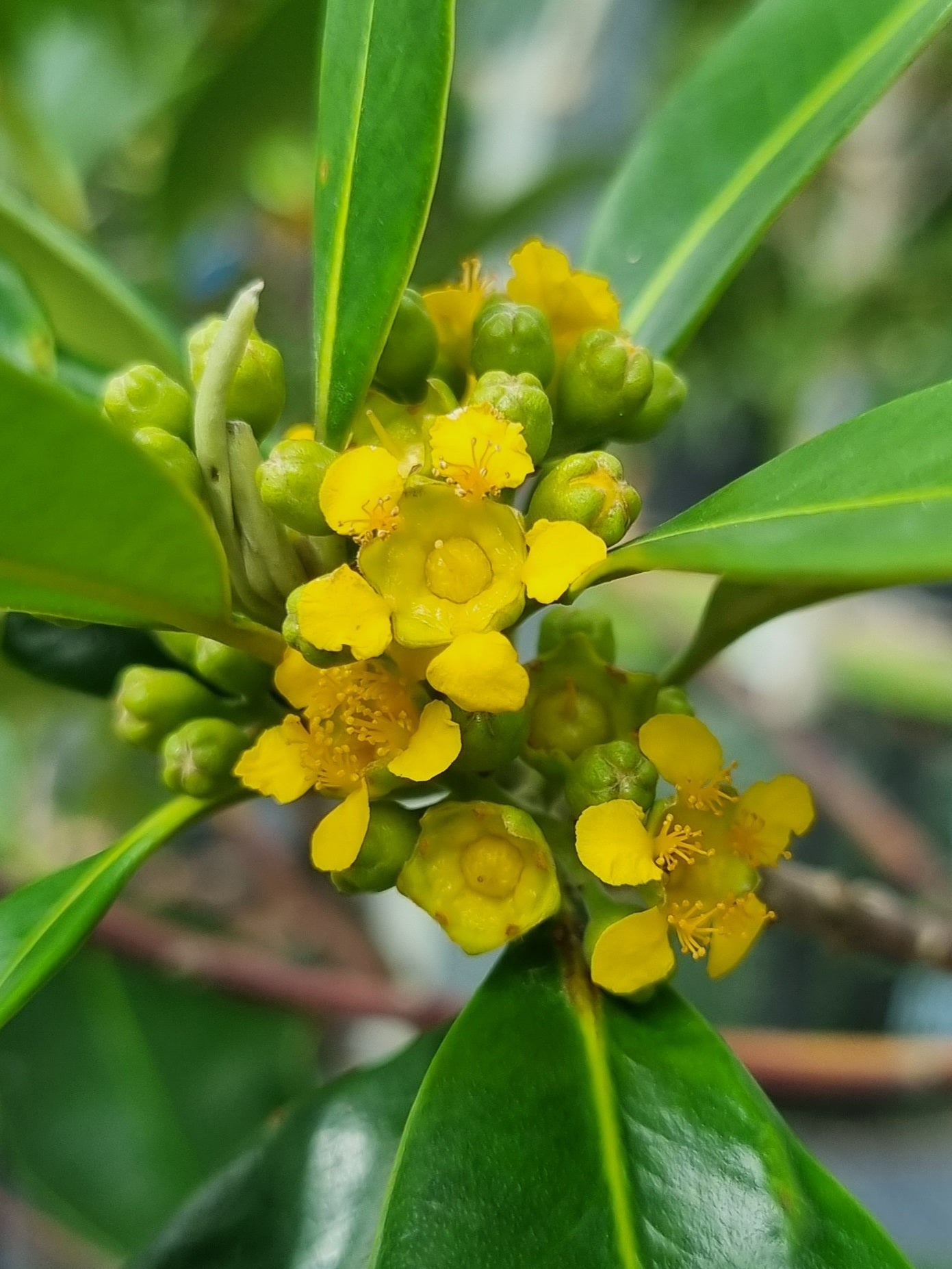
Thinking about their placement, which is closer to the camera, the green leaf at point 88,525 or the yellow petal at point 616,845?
the green leaf at point 88,525

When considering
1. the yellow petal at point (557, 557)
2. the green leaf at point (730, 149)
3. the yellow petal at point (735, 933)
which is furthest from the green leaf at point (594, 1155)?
the green leaf at point (730, 149)

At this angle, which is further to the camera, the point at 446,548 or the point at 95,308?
the point at 95,308

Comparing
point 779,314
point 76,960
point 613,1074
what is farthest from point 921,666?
point 613,1074

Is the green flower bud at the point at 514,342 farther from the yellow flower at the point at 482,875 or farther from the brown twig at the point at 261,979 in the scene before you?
the brown twig at the point at 261,979

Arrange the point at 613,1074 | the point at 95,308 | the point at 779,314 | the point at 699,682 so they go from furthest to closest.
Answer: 1. the point at 779,314
2. the point at 699,682
3. the point at 95,308
4. the point at 613,1074

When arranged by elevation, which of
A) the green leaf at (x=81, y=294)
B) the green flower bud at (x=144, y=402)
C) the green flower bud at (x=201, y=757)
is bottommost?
the green flower bud at (x=201, y=757)

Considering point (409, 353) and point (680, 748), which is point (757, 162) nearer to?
point (409, 353)

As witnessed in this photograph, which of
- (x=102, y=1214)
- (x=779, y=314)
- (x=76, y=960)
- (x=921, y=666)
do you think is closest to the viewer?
(x=102, y=1214)

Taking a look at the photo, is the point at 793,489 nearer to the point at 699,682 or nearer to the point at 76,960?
the point at 76,960
